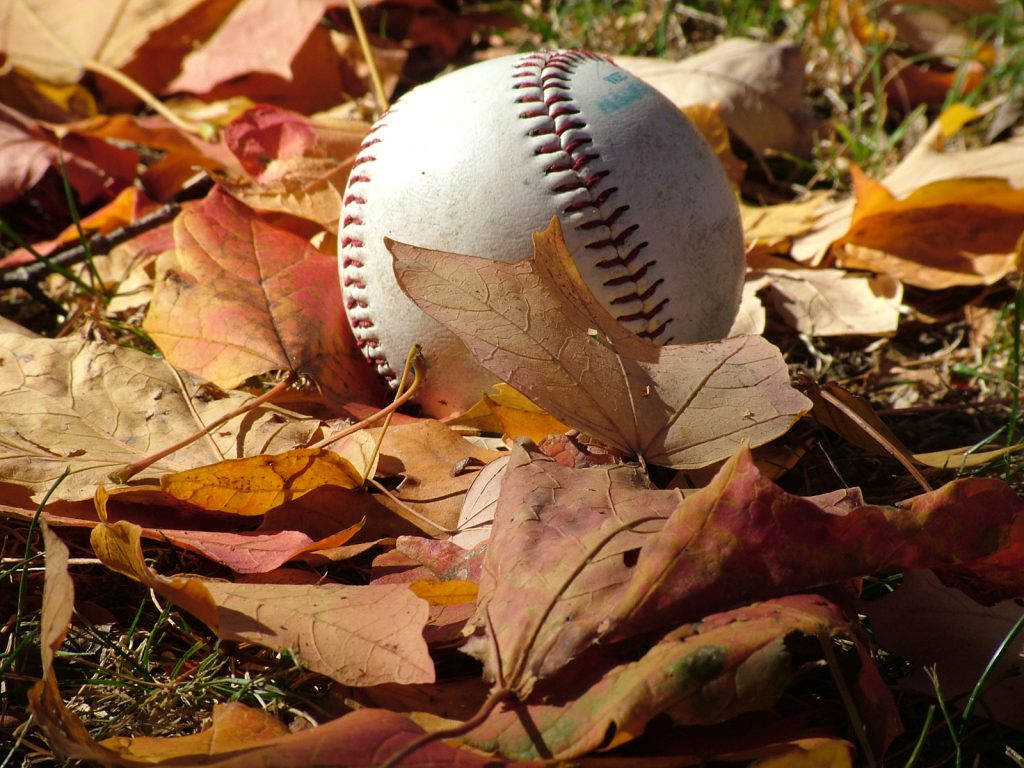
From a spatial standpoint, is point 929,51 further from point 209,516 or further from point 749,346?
point 209,516

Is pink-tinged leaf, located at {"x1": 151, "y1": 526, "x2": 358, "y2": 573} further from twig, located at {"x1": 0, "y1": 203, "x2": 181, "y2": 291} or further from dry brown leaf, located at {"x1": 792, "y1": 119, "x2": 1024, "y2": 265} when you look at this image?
dry brown leaf, located at {"x1": 792, "y1": 119, "x2": 1024, "y2": 265}

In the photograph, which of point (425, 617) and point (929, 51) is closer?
point (425, 617)

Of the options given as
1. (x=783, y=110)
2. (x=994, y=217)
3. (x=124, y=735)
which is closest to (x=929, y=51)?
(x=783, y=110)

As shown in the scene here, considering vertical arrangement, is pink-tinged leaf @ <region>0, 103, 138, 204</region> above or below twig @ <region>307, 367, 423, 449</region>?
above

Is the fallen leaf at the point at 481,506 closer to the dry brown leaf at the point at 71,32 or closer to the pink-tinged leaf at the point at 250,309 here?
the pink-tinged leaf at the point at 250,309

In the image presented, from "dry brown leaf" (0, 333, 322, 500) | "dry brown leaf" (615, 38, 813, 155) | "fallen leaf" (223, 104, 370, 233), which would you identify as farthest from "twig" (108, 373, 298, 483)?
"dry brown leaf" (615, 38, 813, 155)

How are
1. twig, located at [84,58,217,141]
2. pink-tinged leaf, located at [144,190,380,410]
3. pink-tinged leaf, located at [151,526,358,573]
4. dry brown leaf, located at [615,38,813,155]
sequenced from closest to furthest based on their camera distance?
pink-tinged leaf, located at [151,526,358,573], pink-tinged leaf, located at [144,190,380,410], twig, located at [84,58,217,141], dry brown leaf, located at [615,38,813,155]

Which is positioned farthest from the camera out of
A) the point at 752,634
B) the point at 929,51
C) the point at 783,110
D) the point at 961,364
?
the point at 929,51

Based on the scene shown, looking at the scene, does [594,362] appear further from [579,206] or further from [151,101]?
[151,101]

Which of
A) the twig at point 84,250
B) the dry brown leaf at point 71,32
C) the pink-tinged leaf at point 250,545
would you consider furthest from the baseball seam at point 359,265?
the dry brown leaf at point 71,32
